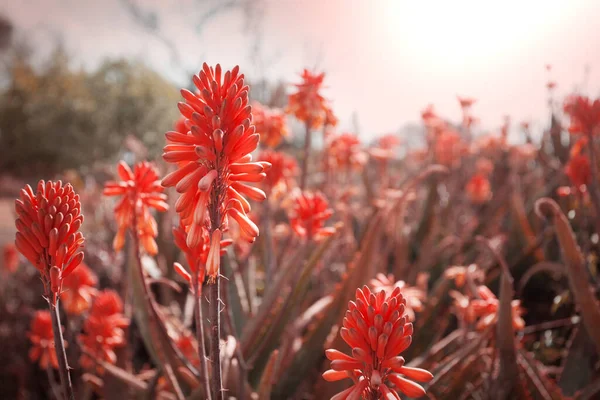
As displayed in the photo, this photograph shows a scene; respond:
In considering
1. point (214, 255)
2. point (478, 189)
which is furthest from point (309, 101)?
point (478, 189)

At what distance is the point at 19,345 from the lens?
86.4 inches

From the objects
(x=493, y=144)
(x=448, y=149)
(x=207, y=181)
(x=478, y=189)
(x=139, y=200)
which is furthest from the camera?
(x=493, y=144)

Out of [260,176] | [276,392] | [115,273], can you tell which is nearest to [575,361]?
[276,392]

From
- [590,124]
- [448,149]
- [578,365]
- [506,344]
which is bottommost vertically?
[578,365]

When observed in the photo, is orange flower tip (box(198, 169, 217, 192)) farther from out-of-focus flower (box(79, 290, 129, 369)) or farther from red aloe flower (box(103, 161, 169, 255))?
out-of-focus flower (box(79, 290, 129, 369))

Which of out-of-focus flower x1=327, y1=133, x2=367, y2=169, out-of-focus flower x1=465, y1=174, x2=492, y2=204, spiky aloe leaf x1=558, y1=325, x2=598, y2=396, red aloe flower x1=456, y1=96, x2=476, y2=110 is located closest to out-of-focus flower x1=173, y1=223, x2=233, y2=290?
spiky aloe leaf x1=558, y1=325, x2=598, y2=396

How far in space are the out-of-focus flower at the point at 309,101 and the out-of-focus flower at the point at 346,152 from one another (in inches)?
19.5

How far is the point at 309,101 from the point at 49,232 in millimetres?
906

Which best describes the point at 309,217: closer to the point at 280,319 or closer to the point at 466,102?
the point at 280,319

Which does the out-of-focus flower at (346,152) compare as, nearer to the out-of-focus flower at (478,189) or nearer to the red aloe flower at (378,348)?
the out-of-focus flower at (478,189)

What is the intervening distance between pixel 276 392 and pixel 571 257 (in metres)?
0.84

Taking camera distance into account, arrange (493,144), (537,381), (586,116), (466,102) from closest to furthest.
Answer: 1. (537,381)
2. (586,116)
3. (466,102)
4. (493,144)

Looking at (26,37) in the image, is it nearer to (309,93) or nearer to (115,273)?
(115,273)

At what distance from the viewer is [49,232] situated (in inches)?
21.2
